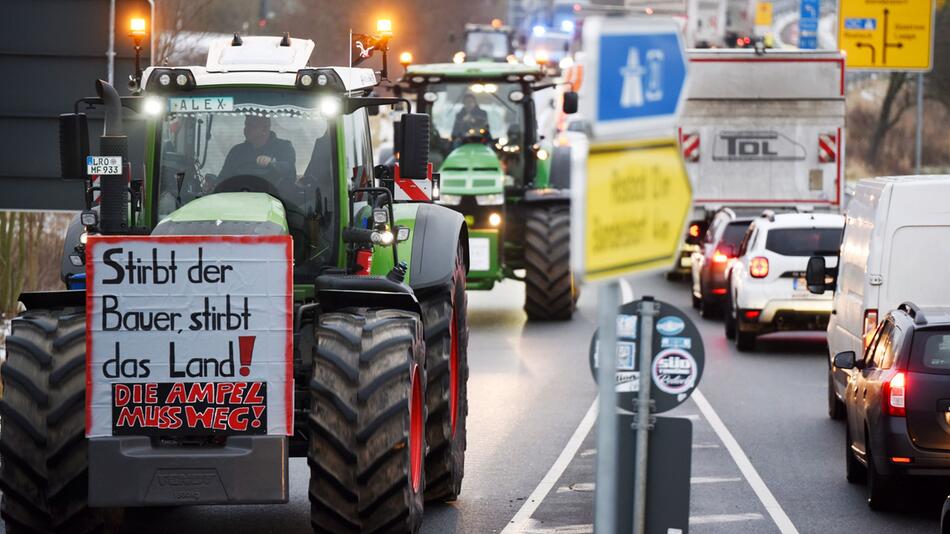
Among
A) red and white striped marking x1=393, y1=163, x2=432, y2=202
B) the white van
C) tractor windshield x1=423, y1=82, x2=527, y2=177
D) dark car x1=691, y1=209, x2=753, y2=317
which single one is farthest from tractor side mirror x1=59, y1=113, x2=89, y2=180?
dark car x1=691, y1=209, x2=753, y2=317

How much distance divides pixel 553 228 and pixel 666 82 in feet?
59.2

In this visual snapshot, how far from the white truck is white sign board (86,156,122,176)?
70.4 ft

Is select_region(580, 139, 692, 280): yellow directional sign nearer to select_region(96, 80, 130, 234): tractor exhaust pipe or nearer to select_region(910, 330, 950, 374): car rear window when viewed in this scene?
select_region(96, 80, 130, 234): tractor exhaust pipe

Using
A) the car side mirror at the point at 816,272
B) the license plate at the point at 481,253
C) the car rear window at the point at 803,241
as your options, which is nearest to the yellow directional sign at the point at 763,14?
the license plate at the point at 481,253

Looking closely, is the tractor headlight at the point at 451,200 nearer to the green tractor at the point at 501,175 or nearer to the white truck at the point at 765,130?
the green tractor at the point at 501,175

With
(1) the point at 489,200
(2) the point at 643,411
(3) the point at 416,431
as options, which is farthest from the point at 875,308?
(1) the point at 489,200

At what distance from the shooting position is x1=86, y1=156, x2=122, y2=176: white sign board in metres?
10.8

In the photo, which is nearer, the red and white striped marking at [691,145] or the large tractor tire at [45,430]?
the large tractor tire at [45,430]

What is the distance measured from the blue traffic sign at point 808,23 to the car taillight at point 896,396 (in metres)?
45.0

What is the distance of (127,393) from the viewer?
32.5 ft

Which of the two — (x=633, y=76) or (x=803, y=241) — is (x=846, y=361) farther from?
(x=803, y=241)

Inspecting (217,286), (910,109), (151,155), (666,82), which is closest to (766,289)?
(151,155)

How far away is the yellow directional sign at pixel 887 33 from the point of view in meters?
36.7

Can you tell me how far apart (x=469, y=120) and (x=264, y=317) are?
664 inches
